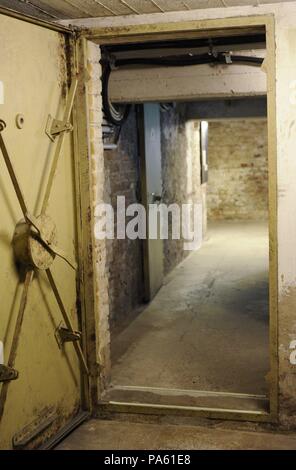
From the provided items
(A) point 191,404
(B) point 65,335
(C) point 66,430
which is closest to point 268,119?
(B) point 65,335

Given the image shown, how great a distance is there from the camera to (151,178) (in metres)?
6.20

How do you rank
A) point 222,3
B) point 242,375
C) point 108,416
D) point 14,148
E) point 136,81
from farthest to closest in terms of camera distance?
point 136,81, point 242,375, point 108,416, point 222,3, point 14,148

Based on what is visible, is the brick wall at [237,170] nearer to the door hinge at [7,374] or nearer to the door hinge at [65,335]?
the door hinge at [65,335]

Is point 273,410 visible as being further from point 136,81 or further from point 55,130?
point 136,81

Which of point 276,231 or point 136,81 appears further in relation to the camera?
point 136,81

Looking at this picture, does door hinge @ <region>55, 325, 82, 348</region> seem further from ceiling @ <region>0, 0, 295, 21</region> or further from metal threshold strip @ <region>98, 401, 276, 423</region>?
ceiling @ <region>0, 0, 295, 21</region>

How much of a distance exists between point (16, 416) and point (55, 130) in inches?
57.7

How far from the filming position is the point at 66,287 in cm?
326

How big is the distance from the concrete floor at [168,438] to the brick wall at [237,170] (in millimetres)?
9609

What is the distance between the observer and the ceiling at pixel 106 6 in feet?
9.64

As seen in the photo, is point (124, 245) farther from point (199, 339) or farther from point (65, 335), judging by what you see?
point (65, 335)

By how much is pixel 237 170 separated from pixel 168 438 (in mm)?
9893

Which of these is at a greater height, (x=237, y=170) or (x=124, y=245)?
(x=237, y=170)

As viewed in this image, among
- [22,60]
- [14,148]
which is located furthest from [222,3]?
[14,148]
